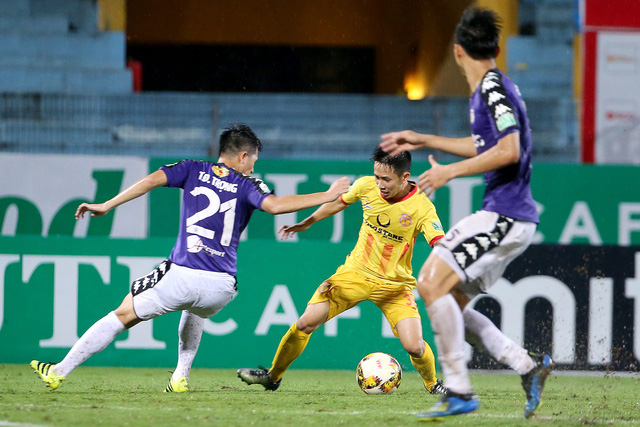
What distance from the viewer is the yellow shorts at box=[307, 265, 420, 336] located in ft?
20.1

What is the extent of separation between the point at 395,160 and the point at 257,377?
1.80 metres

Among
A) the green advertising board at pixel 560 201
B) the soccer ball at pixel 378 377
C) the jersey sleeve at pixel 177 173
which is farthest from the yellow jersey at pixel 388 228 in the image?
the green advertising board at pixel 560 201

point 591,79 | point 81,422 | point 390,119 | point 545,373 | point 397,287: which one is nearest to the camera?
point 81,422

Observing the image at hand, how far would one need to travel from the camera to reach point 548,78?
13.5 meters

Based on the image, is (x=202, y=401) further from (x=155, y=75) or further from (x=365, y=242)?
(x=155, y=75)

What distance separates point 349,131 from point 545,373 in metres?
7.45

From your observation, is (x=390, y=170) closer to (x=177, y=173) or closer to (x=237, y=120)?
(x=177, y=173)

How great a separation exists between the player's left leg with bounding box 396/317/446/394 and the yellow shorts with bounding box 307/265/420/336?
64 millimetres

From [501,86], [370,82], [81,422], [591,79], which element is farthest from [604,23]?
[81,422]

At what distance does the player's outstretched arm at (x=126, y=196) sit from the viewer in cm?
540

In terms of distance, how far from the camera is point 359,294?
615cm

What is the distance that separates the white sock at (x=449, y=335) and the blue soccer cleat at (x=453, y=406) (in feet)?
0.19

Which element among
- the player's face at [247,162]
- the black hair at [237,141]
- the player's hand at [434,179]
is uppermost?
the black hair at [237,141]

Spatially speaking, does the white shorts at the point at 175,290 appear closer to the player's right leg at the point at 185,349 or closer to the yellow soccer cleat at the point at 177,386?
the player's right leg at the point at 185,349
